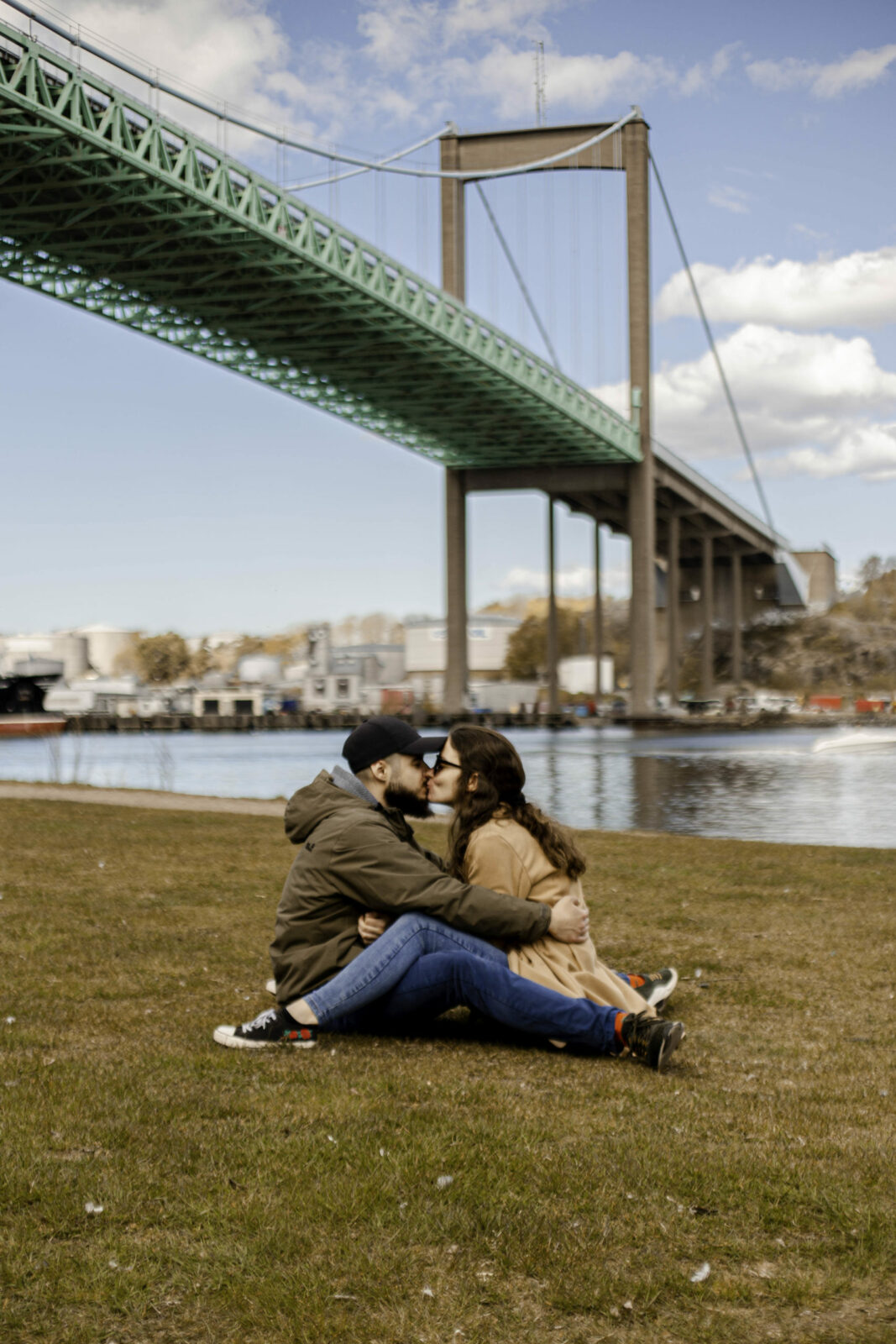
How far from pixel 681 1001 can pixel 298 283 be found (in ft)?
127

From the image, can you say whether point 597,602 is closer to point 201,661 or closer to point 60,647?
point 60,647

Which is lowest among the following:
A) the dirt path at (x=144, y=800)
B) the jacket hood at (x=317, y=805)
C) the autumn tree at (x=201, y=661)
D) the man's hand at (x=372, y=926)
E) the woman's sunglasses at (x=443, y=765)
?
the dirt path at (x=144, y=800)

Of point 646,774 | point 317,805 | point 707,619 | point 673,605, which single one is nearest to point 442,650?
point 707,619

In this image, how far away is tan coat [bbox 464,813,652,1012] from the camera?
4.70m

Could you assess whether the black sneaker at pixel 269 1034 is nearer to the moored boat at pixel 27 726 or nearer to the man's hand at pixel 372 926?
the man's hand at pixel 372 926

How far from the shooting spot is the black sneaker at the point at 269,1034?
4676mm

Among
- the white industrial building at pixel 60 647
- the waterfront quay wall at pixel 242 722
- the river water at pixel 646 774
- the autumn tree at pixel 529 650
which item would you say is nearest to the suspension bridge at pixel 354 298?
the waterfront quay wall at pixel 242 722

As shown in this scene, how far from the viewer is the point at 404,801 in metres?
4.80

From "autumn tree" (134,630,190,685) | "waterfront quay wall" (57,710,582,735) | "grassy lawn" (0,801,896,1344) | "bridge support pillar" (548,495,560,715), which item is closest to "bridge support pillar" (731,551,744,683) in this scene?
"bridge support pillar" (548,495,560,715)

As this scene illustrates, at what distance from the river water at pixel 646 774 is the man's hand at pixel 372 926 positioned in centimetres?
1209

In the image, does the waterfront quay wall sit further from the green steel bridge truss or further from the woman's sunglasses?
the woman's sunglasses

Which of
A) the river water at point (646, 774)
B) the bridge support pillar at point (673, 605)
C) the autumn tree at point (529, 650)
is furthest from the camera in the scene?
the autumn tree at point (529, 650)

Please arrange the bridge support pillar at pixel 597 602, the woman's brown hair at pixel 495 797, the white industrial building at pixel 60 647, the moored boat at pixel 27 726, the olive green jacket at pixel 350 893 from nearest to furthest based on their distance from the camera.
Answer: the olive green jacket at pixel 350 893 < the woman's brown hair at pixel 495 797 < the moored boat at pixel 27 726 < the bridge support pillar at pixel 597 602 < the white industrial building at pixel 60 647

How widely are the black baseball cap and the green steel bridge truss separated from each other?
28.2 meters
